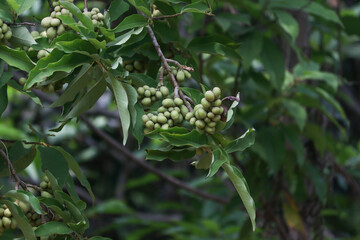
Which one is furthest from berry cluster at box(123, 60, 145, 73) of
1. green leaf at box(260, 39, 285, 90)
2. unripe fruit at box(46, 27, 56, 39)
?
green leaf at box(260, 39, 285, 90)

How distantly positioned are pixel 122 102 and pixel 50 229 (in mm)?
347

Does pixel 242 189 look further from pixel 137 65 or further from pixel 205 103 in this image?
pixel 137 65

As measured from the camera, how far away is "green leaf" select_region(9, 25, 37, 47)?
63.5 inches

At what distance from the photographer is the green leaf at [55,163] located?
172 centimetres

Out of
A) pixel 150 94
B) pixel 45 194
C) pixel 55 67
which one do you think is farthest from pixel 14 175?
pixel 150 94

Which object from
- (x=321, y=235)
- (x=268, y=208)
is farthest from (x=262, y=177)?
(x=321, y=235)

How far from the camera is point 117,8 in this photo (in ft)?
5.49

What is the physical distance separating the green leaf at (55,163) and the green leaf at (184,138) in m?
0.48

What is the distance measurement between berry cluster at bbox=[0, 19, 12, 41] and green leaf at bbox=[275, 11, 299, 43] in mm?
1291

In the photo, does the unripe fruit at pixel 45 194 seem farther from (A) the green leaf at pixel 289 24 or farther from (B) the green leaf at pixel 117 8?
(A) the green leaf at pixel 289 24

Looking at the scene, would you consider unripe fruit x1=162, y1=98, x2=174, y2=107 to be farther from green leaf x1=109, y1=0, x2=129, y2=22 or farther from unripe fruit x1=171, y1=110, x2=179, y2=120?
green leaf x1=109, y1=0, x2=129, y2=22

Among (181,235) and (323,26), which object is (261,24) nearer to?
(323,26)

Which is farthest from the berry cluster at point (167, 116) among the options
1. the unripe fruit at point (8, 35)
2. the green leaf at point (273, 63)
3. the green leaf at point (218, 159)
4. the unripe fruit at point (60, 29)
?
the green leaf at point (273, 63)

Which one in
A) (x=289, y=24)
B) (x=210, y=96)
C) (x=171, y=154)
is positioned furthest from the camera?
(x=289, y=24)
